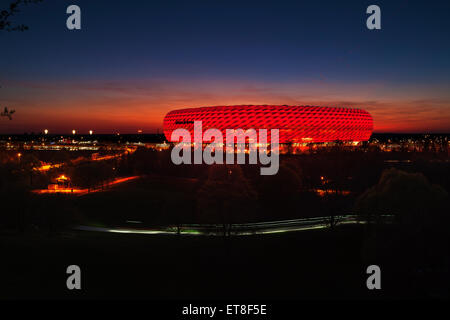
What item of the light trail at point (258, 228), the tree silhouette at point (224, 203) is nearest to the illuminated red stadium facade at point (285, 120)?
the light trail at point (258, 228)

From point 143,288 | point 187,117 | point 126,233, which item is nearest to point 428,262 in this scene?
point 143,288

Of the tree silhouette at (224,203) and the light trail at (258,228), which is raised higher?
the tree silhouette at (224,203)

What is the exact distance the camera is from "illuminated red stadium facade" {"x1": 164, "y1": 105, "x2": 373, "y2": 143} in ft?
228

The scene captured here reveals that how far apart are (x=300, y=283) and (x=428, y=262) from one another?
3910mm

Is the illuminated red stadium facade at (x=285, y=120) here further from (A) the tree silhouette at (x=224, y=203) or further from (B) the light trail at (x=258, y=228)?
(A) the tree silhouette at (x=224, y=203)

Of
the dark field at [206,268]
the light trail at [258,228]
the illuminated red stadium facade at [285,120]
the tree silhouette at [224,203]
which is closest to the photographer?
the dark field at [206,268]

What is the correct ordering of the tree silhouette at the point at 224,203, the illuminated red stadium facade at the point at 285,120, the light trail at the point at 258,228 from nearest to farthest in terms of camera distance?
the tree silhouette at the point at 224,203 → the light trail at the point at 258,228 → the illuminated red stadium facade at the point at 285,120

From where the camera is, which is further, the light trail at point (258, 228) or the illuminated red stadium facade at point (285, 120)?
the illuminated red stadium facade at point (285, 120)

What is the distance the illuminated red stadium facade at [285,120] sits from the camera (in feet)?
228

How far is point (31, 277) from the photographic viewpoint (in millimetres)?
11469

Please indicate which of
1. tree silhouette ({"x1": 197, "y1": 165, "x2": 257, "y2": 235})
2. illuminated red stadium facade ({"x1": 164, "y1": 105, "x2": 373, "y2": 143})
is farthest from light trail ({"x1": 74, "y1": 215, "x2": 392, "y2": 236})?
illuminated red stadium facade ({"x1": 164, "y1": 105, "x2": 373, "y2": 143})

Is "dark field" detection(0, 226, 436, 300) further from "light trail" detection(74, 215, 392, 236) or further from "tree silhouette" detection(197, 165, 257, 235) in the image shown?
"light trail" detection(74, 215, 392, 236)
